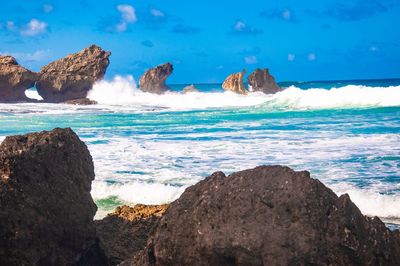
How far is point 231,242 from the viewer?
2.97m

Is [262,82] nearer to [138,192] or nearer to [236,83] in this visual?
[236,83]

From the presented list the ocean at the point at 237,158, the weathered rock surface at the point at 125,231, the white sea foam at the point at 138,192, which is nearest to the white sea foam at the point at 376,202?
the ocean at the point at 237,158

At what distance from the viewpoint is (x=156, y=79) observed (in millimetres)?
54156

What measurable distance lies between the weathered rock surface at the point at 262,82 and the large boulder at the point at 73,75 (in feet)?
53.6

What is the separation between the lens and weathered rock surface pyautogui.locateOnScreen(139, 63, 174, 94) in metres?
54.2

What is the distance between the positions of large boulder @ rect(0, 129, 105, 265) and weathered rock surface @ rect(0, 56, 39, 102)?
119 feet

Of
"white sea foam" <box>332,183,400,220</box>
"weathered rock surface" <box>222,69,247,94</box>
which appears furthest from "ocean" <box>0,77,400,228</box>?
"weathered rock surface" <box>222,69,247,94</box>

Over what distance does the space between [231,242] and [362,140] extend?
11.5 meters

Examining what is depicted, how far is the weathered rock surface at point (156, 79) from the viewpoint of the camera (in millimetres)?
54156

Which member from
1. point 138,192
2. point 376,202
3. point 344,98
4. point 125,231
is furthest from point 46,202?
point 344,98

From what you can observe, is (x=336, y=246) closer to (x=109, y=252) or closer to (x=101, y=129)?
(x=109, y=252)

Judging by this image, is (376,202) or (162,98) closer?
(376,202)

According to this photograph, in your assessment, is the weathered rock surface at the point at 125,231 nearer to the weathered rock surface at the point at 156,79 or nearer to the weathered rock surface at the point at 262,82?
the weathered rock surface at the point at 156,79

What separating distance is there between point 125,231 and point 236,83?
47623 millimetres
